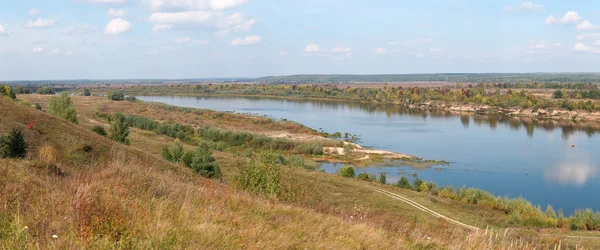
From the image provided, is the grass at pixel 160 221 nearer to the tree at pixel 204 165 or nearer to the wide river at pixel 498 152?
the tree at pixel 204 165

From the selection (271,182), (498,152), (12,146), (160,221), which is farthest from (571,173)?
(160,221)

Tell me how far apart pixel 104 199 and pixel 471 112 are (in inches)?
3568

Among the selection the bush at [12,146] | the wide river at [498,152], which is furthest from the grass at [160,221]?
the wide river at [498,152]

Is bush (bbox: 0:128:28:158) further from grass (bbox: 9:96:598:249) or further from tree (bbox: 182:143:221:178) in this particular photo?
tree (bbox: 182:143:221:178)

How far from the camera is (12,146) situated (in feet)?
42.5

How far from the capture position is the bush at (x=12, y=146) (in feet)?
41.3

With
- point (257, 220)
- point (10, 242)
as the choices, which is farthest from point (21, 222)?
point (257, 220)

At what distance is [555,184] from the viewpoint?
A: 31.9 meters

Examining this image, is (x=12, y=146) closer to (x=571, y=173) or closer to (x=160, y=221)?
(x=160, y=221)

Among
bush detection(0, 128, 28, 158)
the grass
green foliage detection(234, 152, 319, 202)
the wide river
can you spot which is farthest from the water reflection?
bush detection(0, 128, 28, 158)

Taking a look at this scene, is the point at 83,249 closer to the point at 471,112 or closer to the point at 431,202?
the point at 431,202

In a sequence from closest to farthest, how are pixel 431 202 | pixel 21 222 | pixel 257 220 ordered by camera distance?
pixel 21 222, pixel 257 220, pixel 431 202

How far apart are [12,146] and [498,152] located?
137ft

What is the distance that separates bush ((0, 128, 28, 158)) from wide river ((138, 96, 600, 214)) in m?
25.5
